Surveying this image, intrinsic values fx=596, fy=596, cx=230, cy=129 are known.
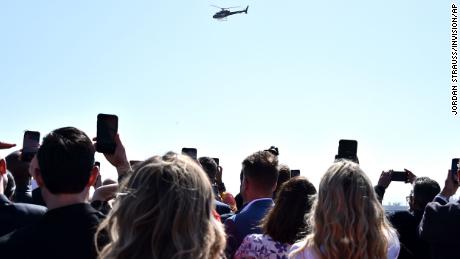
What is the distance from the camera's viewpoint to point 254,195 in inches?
209

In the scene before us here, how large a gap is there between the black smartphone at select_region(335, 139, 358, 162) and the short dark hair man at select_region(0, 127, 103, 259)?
3.41m

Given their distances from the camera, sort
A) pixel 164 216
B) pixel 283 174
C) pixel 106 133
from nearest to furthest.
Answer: pixel 164 216, pixel 106 133, pixel 283 174

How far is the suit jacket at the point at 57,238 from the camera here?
3.05m

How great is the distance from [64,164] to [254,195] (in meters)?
2.37

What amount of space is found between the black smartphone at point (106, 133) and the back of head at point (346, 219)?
4.86 ft

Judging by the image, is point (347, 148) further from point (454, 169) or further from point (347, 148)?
point (454, 169)

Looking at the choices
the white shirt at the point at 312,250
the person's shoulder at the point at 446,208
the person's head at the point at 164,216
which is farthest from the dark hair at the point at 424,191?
the person's head at the point at 164,216

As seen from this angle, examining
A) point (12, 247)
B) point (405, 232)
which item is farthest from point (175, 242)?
point (405, 232)

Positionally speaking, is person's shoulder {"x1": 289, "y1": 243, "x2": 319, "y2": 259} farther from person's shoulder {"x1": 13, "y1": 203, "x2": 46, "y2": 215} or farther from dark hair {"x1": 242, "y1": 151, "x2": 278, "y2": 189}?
person's shoulder {"x1": 13, "y1": 203, "x2": 46, "y2": 215}

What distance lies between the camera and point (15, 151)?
22.2 feet

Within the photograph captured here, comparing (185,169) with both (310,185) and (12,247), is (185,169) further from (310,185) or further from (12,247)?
(310,185)

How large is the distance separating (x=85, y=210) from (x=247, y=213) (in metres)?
1.97

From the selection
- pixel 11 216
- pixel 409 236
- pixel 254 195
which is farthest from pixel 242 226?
pixel 409 236

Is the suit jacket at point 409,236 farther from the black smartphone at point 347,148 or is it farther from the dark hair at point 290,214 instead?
the dark hair at point 290,214
